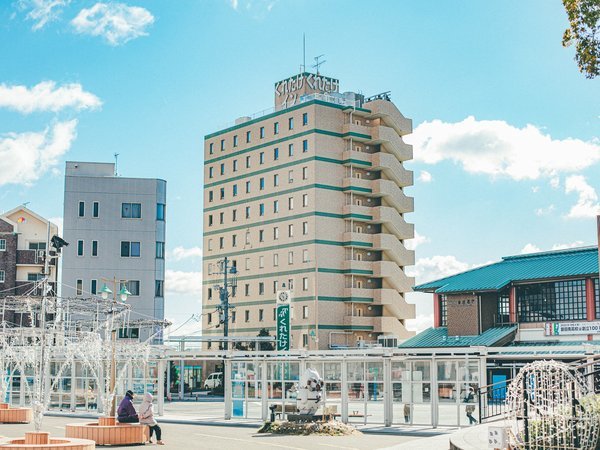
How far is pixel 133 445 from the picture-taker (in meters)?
28.0

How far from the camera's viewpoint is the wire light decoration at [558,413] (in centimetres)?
1741

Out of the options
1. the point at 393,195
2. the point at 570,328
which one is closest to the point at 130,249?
the point at 393,195

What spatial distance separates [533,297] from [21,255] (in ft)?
140

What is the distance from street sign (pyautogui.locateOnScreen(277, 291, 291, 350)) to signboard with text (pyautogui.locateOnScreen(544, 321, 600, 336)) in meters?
21.7

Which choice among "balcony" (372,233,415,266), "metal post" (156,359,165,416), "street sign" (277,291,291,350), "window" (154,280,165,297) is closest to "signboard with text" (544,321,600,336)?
"street sign" (277,291,291,350)

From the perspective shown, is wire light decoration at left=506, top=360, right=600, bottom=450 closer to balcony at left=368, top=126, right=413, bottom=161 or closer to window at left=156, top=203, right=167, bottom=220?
window at left=156, top=203, right=167, bottom=220

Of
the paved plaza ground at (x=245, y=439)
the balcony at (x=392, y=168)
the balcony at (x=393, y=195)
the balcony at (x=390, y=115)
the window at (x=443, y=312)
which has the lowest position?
the paved plaza ground at (x=245, y=439)

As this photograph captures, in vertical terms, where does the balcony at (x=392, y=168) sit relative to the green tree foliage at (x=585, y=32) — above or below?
above

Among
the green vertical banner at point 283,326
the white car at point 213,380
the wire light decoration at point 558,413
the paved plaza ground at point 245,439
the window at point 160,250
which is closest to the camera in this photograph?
the wire light decoration at point 558,413

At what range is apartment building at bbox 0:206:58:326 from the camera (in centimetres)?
7456

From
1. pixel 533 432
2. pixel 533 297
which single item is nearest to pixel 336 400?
pixel 533 432

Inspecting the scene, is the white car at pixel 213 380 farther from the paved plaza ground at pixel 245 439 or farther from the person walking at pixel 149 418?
the person walking at pixel 149 418

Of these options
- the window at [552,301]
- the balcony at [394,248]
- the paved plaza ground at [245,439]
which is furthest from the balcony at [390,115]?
the paved plaza ground at [245,439]

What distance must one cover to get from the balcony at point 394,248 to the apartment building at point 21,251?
31069mm
